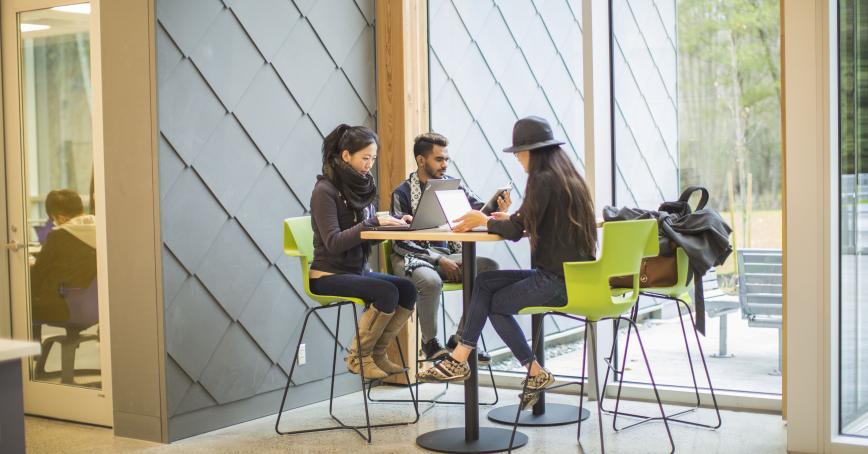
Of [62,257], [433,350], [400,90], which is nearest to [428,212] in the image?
[433,350]

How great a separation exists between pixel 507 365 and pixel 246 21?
8.14 ft

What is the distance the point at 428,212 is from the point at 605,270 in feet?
2.85

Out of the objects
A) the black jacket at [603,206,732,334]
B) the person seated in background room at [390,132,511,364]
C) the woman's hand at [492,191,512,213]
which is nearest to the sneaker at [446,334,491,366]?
the person seated in background room at [390,132,511,364]

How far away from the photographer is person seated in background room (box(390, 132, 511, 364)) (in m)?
4.72

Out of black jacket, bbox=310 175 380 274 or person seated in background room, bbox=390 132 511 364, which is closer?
black jacket, bbox=310 175 380 274

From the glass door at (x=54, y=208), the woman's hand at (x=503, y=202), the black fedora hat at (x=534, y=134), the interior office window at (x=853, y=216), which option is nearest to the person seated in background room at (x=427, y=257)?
the woman's hand at (x=503, y=202)

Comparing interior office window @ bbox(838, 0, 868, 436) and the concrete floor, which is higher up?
interior office window @ bbox(838, 0, 868, 436)

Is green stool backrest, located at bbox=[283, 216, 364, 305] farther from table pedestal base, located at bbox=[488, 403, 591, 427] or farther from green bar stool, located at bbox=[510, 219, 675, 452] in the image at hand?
green bar stool, located at bbox=[510, 219, 675, 452]

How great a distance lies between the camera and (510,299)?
393 cm

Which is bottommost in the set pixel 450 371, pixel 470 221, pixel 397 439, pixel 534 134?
pixel 397 439

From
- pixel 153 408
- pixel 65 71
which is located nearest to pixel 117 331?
pixel 153 408

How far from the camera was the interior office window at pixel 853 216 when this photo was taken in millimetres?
3844

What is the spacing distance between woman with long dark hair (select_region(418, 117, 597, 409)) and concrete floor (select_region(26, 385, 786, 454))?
411 millimetres

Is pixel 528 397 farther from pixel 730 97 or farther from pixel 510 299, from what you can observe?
pixel 730 97
